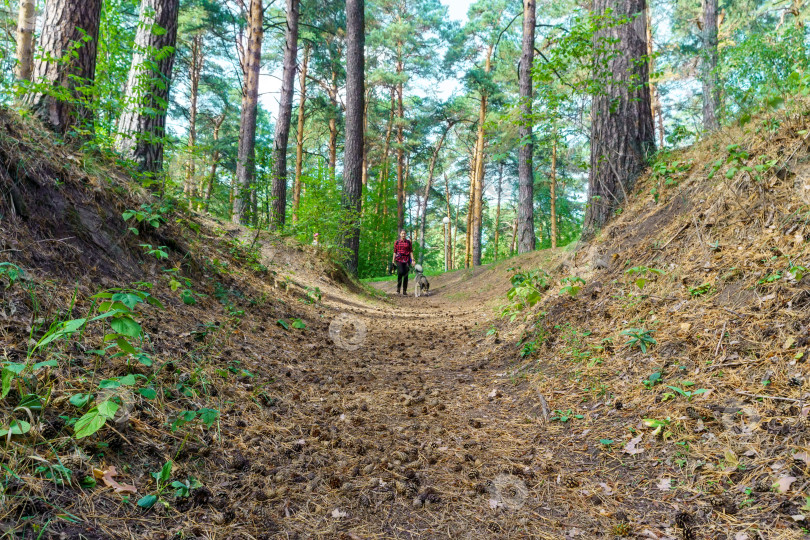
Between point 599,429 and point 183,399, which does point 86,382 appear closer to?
point 183,399

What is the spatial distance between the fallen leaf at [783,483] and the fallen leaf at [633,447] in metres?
0.57

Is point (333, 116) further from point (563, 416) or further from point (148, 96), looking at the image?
point (563, 416)

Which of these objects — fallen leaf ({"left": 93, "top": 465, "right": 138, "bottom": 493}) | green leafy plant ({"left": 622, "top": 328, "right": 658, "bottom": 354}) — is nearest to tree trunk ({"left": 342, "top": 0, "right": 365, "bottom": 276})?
green leafy plant ({"left": 622, "top": 328, "right": 658, "bottom": 354})

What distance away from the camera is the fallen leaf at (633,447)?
216 cm

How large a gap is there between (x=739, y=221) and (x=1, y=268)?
192 inches

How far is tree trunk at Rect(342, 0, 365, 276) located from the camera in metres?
10.3

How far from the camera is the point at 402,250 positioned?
37.0 feet

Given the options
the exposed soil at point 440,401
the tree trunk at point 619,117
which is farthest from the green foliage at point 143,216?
the tree trunk at point 619,117

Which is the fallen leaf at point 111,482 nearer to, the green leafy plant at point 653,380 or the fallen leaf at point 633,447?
the fallen leaf at point 633,447

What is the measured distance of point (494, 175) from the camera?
33.6 meters

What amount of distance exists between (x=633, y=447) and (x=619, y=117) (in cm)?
480

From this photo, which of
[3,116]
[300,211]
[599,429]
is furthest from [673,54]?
[3,116]

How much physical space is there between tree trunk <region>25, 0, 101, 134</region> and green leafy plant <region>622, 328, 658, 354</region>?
17.1 ft

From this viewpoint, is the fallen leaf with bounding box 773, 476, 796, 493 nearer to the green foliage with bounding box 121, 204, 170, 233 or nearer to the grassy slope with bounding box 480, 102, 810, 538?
the grassy slope with bounding box 480, 102, 810, 538
